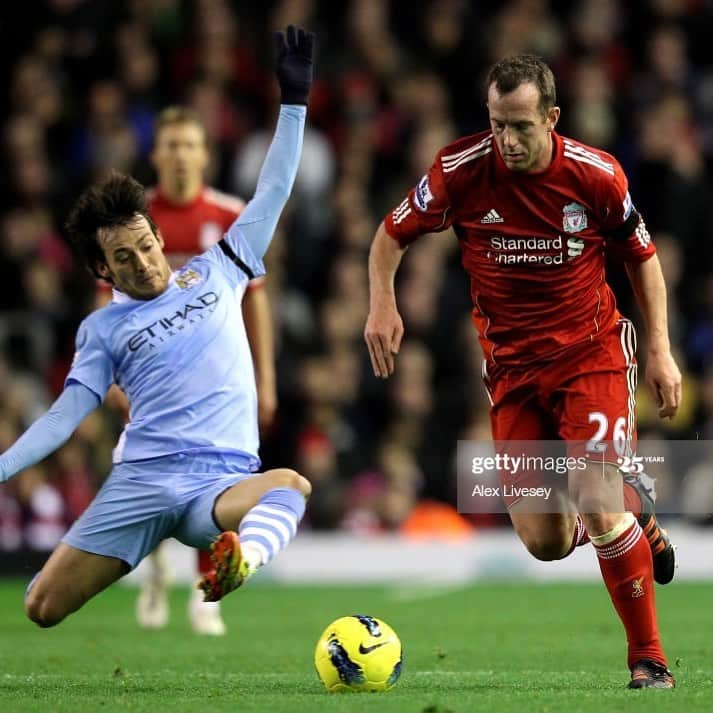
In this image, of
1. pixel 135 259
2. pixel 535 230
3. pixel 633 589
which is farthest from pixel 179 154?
pixel 633 589

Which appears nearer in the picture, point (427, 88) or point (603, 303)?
point (603, 303)

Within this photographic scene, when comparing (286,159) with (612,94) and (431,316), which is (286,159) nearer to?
(431,316)

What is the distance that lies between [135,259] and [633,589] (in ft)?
7.72

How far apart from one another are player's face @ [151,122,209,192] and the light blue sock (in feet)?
11.6

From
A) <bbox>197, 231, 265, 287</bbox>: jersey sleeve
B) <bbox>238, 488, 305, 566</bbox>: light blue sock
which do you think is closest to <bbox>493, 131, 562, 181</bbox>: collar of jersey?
<bbox>197, 231, 265, 287</bbox>: jersey sleeve

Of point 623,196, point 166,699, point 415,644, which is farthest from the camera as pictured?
point 415,644

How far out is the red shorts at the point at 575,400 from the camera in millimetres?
6590

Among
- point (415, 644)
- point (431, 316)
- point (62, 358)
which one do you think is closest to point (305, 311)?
point (431, 316)

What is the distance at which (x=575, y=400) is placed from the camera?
6688 mm

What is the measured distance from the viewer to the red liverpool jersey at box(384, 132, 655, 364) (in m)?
6.62

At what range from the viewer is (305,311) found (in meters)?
14.5

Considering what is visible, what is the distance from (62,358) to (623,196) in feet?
27.5

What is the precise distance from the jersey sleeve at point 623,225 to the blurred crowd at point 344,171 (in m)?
6.64

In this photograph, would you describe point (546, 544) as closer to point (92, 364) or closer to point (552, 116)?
point (552, 116)
